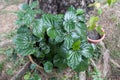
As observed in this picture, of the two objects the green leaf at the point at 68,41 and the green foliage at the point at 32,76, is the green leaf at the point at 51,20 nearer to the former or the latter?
the green leaf at the point at 68,41

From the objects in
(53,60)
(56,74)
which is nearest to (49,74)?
(56,74)

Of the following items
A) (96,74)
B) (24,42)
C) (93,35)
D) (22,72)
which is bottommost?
(96,74)

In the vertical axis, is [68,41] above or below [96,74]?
above

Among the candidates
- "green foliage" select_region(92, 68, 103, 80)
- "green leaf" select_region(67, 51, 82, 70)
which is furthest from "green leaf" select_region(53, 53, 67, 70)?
"green foliage" select_region(92, 68, 103, 80)

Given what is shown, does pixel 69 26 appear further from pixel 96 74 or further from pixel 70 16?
pixel 96 74

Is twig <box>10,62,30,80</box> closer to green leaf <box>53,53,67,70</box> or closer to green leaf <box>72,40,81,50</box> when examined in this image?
green leaf <box>53,53,67,70</box>

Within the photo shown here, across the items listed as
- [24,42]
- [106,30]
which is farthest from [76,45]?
[106,30]

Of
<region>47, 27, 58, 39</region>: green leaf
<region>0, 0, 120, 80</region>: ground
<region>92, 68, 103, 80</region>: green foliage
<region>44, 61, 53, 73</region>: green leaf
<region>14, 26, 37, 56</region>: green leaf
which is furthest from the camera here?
<region>0, 0, 120, 80</region>: ground

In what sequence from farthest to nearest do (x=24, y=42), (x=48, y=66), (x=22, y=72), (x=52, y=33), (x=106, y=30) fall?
(x=106, y=30) < (x=22, y=72) < (x=48, y=66) < (x=24, y=42) < (x=52, y=33)

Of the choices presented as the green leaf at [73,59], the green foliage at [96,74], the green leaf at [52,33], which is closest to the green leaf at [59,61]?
the green leaf at [73,59]
